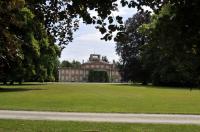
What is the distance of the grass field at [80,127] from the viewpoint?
16.0 m

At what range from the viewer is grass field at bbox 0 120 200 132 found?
52.5ft

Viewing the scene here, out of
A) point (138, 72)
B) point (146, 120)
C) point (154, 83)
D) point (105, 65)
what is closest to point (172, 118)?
point (146, 120)

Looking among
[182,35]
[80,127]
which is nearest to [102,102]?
[80,127]

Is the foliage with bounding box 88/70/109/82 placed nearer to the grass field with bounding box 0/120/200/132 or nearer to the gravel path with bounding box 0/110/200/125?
the gravel path with bounding box 0/110/200/125

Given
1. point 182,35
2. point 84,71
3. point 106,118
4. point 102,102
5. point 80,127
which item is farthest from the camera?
point 84,71

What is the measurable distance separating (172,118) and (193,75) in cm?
1331

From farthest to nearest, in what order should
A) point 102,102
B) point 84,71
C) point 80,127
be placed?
point 84,71 → point 102,102 → point 80,127

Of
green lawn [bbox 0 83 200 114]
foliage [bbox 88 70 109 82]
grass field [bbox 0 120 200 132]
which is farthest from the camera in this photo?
foliage [bbox 88 70 109 82]

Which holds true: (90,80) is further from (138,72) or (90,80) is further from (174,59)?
(174,59)

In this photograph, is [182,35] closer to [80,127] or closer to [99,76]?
[80,127]

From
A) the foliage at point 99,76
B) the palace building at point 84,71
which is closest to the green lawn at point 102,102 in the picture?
the foliage at point 99,76

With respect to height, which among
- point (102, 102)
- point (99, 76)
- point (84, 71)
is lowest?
point (102, 102)

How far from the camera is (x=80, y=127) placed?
16797 mm

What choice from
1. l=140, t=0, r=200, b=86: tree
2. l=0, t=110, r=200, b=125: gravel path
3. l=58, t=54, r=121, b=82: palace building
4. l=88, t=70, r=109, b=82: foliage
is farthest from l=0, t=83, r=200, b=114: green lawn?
l=58, t=54, r=121, b=82: palace building
